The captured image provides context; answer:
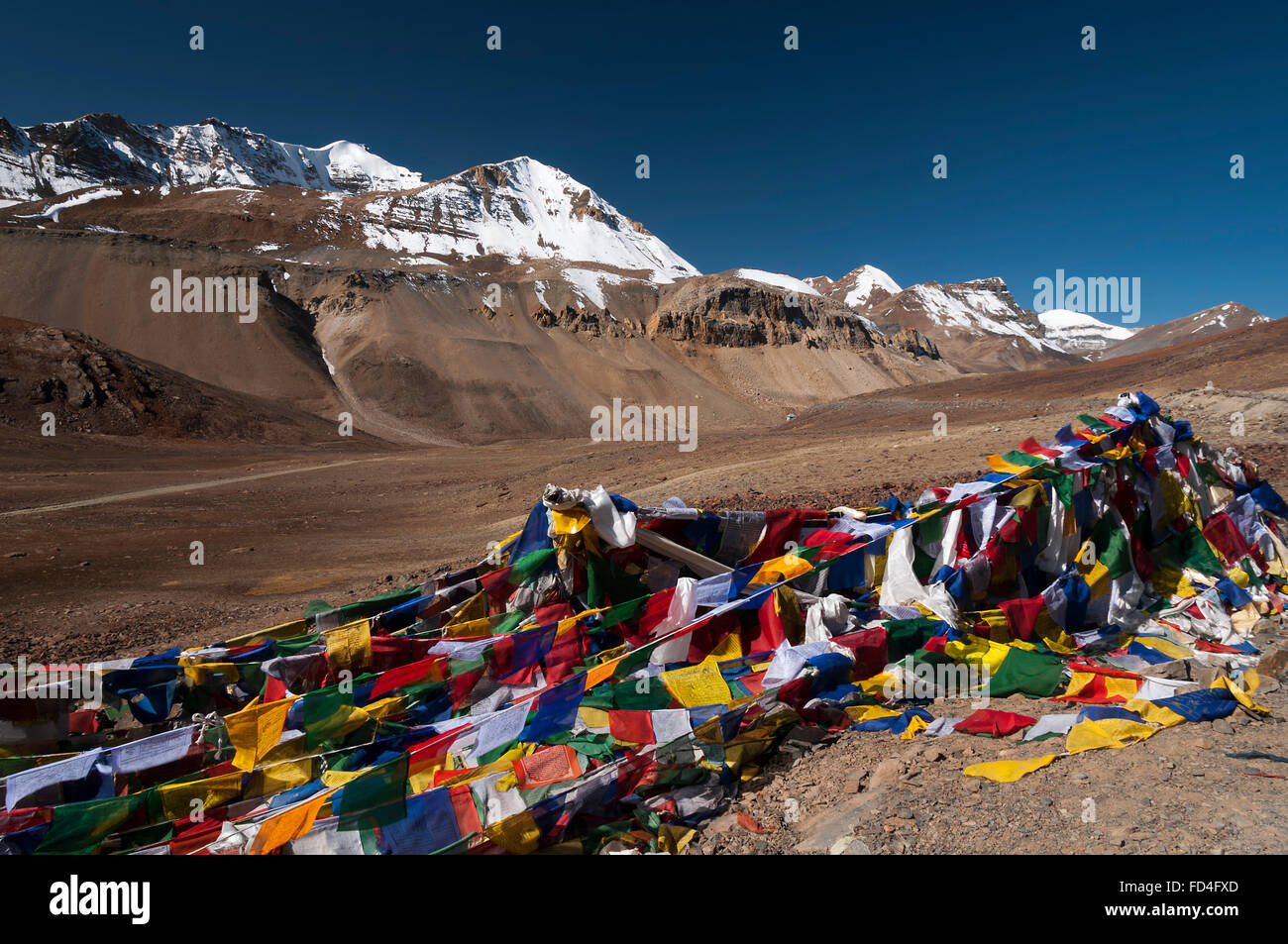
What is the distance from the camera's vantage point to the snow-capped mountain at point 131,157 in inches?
4473

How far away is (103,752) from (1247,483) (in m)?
10.5

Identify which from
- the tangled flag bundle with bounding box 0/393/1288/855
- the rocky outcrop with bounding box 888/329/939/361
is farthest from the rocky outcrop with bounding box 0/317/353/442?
the rocky outcrop with bounding box 888/329/939/361

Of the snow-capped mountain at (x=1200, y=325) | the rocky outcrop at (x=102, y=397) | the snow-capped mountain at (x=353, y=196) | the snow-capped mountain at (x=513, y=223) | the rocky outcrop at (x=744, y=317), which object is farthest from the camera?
the snow-capped mountain at (x=1200, y=325)

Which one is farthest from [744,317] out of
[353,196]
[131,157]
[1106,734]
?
[131,157]

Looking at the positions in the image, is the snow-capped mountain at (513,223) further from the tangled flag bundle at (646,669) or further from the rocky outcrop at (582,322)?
the tangled flag bundle at (646,669)

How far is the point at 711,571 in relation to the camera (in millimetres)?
5359

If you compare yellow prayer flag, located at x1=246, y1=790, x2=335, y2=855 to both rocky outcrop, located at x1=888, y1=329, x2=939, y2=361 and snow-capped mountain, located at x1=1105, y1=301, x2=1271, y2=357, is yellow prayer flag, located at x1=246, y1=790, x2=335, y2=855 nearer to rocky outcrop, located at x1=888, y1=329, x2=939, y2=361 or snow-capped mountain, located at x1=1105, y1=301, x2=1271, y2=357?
rocky outcrop, located at x1=888, y1=329, x2=939, y2=361

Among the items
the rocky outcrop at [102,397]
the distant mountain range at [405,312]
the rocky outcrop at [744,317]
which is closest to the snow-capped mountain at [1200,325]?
the distant mountain range at [405,312]

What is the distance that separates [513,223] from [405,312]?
3691 inches

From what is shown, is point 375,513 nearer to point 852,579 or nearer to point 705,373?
point 852,579

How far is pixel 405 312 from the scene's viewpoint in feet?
199

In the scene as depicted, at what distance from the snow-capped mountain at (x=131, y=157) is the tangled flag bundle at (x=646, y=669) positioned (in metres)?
147

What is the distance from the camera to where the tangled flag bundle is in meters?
3.10

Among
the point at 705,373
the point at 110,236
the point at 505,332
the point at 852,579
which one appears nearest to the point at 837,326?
the point at 705,373
